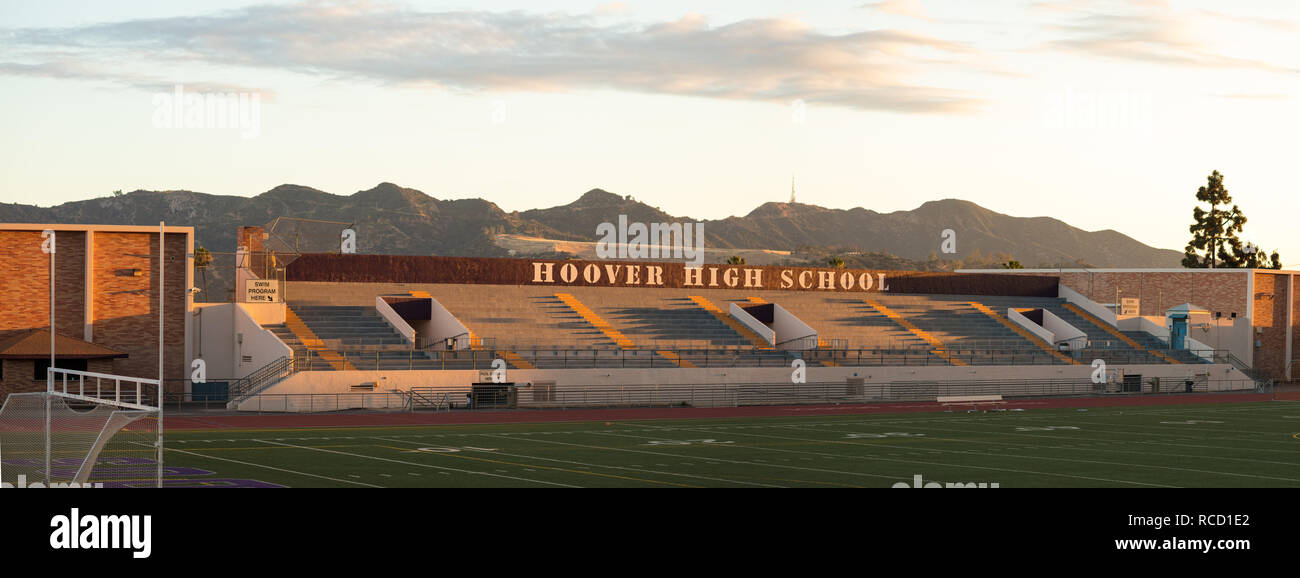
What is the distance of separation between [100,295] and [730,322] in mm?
31405

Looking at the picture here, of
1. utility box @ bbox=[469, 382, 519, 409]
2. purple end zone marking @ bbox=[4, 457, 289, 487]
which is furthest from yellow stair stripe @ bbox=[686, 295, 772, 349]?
purple end zone marking @ bbox=[4, 457, 289, 487]

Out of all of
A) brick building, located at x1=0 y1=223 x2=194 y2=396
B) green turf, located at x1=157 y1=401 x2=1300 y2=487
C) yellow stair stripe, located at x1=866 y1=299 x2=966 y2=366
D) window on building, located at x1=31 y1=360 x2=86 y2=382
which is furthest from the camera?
yellow stair stripe, located at x1=866 y1=299 x2=966 y2=366

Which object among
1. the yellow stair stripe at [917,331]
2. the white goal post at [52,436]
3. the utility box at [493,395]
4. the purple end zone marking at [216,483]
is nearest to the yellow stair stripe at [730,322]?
the yellow stair stripe at [917,331]

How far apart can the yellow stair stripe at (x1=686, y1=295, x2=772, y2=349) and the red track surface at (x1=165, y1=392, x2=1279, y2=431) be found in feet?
36.5

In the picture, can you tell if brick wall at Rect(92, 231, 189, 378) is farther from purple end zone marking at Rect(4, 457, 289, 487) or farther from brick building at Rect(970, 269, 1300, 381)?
brick building at Rect(970, 269, 1300, 381)

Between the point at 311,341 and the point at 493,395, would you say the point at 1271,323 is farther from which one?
the point at 311,341

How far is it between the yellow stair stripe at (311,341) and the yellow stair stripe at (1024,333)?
39.2 metres

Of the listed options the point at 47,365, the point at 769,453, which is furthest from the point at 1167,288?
the point at 47,365

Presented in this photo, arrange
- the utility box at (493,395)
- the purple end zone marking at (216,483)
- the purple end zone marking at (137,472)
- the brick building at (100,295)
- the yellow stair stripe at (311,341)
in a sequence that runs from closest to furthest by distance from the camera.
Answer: the purple end zone marking at (137,472)
the purple end zone marking at (216,483)
the brick building at (100,295)
the yellow stair stripe at (311,341)
the utility box at (493,395)

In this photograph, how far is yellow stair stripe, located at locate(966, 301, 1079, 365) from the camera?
7262 cm

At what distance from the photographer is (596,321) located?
6688 cm

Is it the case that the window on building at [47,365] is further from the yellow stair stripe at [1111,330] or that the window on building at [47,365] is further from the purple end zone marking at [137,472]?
the yellow stair stripe at [1111,330]

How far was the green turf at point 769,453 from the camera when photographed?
89.2ft
